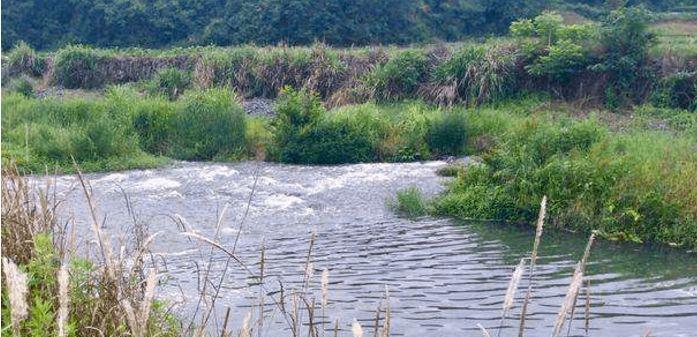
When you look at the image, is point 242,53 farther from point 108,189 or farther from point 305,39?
point 108,189

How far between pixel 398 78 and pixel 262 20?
16.9 meters

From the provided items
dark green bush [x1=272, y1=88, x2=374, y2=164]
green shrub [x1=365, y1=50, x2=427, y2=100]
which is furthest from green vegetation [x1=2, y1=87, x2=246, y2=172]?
green shrub [x1=365, y1=50, x2=427, y2=100]

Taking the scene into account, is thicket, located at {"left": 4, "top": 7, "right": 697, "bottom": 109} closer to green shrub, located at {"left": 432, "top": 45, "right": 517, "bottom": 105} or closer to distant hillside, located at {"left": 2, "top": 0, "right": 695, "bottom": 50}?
green shrub, located at {"left": 432, "top": 45, "right": 517, "bottom": 105}

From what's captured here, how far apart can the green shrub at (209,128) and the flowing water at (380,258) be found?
112 inches

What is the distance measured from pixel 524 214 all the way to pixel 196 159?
975 centimetres

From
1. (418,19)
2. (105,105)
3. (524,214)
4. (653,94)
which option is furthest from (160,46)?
(524,214)

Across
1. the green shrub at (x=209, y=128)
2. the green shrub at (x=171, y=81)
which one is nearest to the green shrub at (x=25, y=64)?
the green shrub at (x=171, y=81)

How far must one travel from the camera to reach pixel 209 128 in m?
23.1

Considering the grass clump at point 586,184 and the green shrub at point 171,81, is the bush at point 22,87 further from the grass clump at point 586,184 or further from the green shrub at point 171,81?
the grass clump at point 586,184

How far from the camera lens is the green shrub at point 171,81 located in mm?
30922

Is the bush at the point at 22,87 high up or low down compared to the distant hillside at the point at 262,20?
down

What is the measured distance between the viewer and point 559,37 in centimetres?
2866

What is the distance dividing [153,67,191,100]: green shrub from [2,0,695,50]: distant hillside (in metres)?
11.7

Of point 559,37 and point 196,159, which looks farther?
point 559,37
